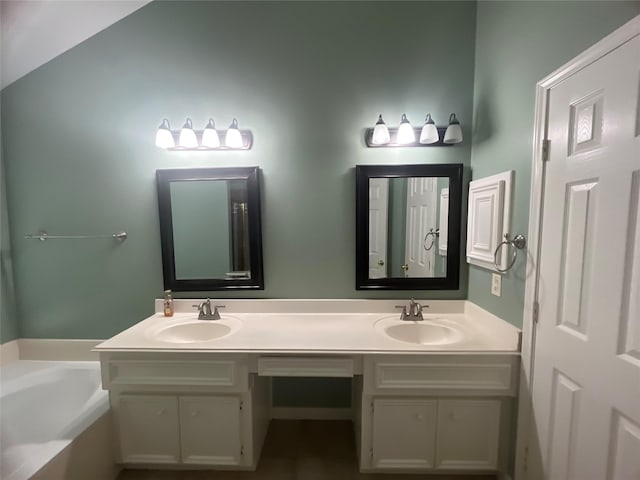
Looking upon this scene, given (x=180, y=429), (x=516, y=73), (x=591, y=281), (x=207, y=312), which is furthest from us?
(x=207, y=312)

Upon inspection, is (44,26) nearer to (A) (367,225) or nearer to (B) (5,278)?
(B) (5,278)

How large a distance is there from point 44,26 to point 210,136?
1.16 m

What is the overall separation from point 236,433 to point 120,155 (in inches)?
72.6

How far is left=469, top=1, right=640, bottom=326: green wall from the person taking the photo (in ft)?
3.36

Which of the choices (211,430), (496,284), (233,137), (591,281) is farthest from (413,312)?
(233,137)

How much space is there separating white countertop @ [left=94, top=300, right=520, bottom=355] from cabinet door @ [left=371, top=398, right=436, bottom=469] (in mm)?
304

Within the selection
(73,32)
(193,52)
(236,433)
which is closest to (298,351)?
(236,433)

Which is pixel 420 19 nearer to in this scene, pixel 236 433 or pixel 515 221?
pixel 515 221

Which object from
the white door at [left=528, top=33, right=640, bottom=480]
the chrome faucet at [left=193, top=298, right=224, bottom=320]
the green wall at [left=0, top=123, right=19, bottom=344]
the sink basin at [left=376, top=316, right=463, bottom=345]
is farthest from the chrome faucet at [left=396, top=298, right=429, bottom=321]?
the green wall at [left=0, top=123, right=19, bottom=344]

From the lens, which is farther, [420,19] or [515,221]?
[420,19]

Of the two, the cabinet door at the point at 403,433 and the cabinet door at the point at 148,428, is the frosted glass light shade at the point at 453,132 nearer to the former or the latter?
the cabinet door at the point at 403,433

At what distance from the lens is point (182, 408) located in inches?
57.5

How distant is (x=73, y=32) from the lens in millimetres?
1746

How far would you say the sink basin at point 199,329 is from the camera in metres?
1.73
